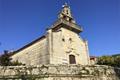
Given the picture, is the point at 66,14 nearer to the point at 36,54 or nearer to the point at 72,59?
the point at 72,59

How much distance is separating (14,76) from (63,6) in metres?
32.6

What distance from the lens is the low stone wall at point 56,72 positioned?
6.55m

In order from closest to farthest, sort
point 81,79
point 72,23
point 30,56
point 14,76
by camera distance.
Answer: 1. point 14,76
2. point 81,79
3. point 30,56
4. point 72,23

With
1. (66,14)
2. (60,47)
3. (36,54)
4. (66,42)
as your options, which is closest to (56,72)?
(60,47)

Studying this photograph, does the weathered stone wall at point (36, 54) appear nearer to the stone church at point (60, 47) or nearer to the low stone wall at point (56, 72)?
the stone church at point (60, 47)

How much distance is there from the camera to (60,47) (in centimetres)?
3159

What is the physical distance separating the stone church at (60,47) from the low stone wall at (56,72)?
69.8ft

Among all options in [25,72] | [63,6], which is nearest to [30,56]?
[63,6]

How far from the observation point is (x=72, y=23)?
3600cm

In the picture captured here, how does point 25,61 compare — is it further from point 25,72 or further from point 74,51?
point 25,72

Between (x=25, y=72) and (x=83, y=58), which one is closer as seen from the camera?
(x=25, y=72)

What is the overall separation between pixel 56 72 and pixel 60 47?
24833 millimetres

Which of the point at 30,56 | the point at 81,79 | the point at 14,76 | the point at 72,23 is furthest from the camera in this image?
the point at 72,23

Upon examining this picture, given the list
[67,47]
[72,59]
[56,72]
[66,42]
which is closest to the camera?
[56,72]
